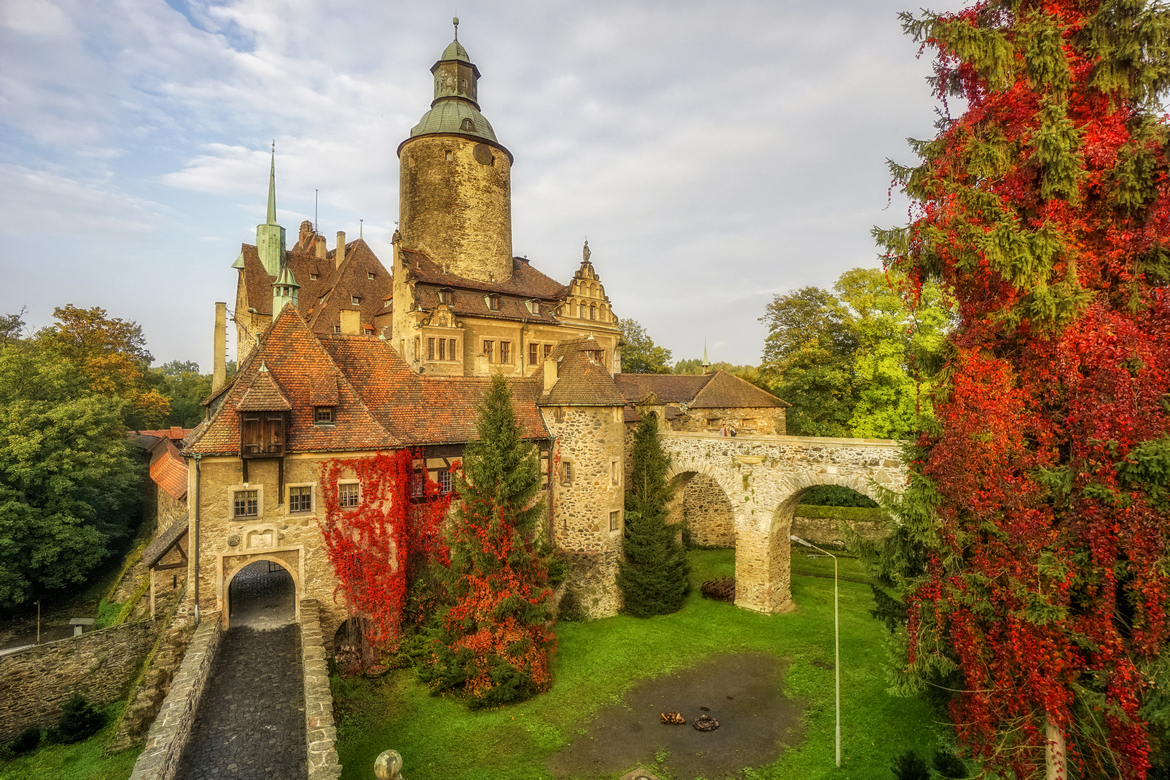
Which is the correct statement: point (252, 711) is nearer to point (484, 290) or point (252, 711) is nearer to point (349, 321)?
point (349, 321)

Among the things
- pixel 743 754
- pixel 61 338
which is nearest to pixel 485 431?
pixel 743 754

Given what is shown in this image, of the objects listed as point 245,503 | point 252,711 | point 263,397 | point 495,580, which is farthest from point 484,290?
point 252,711

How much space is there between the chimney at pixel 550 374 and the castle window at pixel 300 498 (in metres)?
9.13

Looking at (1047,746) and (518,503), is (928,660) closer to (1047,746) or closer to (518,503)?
(1047,746)

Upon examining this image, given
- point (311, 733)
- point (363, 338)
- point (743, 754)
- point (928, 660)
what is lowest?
point (743, 754)

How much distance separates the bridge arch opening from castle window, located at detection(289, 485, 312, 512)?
159 centimetres

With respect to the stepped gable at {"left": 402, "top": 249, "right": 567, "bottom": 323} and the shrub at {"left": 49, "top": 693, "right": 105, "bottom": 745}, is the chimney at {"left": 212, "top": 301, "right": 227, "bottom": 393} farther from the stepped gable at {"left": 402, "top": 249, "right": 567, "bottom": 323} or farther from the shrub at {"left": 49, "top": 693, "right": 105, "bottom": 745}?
the shrub at {"left": 49, "top": 693, "right": 105, "bottom": 745}

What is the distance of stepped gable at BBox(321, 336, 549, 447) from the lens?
63.5 ft

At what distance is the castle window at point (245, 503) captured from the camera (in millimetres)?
16141

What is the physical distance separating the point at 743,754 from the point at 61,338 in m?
45.9

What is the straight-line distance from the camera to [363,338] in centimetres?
2077

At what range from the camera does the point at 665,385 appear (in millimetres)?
34406

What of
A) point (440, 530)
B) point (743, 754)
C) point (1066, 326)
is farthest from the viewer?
point (440, 530)

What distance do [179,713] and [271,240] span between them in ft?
96.1
